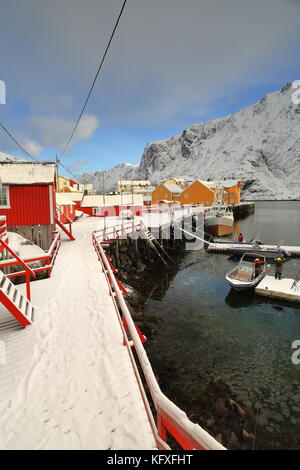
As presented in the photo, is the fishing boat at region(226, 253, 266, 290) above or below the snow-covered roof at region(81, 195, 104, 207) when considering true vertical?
below

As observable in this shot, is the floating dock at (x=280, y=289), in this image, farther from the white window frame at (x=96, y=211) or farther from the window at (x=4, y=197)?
the white window frame at (x=96, y=211)

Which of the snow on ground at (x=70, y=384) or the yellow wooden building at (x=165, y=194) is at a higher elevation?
the yellow wooden building at (x=165, y=194)

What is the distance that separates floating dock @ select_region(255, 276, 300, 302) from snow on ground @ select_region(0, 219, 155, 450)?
13.7 metres

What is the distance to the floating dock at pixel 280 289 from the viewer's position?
16.0 metres

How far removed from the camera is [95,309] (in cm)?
731

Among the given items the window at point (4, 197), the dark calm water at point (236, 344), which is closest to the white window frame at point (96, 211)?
the dark calm water at point (236, 344)

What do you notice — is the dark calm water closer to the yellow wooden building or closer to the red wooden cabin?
the red wooden cabin

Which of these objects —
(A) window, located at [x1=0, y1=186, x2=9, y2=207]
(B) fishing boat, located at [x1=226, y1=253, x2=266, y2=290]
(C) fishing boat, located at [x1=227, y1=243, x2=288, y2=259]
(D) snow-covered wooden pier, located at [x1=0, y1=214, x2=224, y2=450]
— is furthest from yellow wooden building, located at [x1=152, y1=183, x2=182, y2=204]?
(D) snow-covered wooden pier, located at [x1=0, y1=214, x2=224, y2=450]

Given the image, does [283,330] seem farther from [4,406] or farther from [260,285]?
[4,406]

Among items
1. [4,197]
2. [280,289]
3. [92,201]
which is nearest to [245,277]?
[280,289]

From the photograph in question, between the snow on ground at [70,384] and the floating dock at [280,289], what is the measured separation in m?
13.7

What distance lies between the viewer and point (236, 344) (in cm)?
1167

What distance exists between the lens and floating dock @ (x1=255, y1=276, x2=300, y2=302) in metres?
16.0
